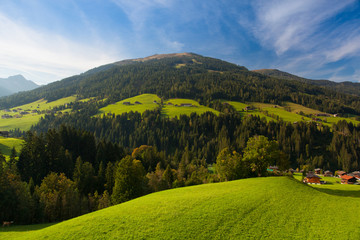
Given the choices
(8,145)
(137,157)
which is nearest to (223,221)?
(137,157)

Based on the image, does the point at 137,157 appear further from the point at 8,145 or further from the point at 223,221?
the point at 223,221

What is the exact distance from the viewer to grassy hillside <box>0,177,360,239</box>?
14641 mm

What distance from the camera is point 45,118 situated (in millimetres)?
188375

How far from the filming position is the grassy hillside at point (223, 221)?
48.0 feet

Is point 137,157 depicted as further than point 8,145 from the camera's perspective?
Yes

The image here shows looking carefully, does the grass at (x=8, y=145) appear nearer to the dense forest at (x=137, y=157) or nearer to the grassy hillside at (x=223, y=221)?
the dense forest at (x=137, y=157)

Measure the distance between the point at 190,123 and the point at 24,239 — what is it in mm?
151752

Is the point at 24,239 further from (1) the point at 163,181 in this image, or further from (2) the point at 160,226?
(1) the point at 163,181

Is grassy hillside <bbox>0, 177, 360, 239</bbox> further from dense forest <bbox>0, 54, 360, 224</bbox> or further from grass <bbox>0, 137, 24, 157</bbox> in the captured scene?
grass <bbox>0, 137, 24, 157</bbox>

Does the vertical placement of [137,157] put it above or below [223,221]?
below

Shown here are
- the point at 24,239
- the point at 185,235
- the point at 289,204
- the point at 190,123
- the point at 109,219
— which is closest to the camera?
the point at 185,235

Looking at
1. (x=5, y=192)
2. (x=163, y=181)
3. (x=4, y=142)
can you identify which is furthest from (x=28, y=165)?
(x=4, y=142)

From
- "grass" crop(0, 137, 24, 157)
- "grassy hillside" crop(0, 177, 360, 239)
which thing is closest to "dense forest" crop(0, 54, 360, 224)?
"grass" crop(0, 137, 24, 157)

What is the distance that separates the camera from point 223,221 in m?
16.5
